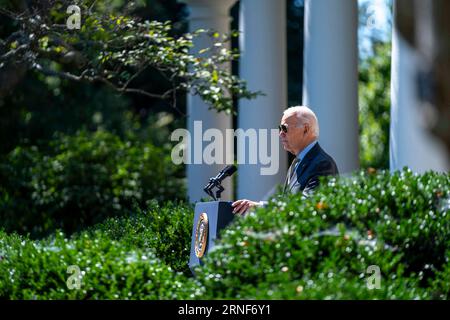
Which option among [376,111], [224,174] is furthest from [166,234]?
[376,111]

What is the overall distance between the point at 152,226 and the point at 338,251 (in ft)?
13.0

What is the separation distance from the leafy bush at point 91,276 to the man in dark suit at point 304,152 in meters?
1.86

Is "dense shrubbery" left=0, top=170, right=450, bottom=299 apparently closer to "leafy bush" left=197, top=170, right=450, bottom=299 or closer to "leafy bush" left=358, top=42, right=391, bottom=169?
"leafy bush" left=197, top=170, right=450, bottom=299

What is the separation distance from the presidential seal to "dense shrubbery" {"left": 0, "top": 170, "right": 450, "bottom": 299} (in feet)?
3.57

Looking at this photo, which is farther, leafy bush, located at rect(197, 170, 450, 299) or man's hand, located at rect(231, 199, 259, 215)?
man's hand, located at rect(231, 199, 259, 215)

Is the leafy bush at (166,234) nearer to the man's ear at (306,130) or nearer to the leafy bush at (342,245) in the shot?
the man's ear at (306,130)

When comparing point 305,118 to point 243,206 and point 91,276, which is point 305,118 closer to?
point 243,206

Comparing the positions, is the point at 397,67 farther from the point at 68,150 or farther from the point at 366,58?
the point at 366,58

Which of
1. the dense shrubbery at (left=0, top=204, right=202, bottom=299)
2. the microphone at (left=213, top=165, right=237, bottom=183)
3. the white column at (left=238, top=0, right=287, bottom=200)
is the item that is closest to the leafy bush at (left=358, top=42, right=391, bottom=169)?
the white column at (left=238, top=0, right=287, bottom=200)

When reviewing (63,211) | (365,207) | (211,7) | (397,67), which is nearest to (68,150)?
(63,211)

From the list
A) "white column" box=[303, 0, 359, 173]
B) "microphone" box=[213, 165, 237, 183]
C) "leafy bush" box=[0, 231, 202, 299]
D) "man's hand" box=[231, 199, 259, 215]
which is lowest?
"leafy bush" box=[0, 231, 202, 299]

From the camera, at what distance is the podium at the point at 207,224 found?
7.23m

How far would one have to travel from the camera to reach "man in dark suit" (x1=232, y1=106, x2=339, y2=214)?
764 centimetres

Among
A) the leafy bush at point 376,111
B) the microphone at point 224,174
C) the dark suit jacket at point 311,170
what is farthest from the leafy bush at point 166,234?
the leafy bush at point 376,111
